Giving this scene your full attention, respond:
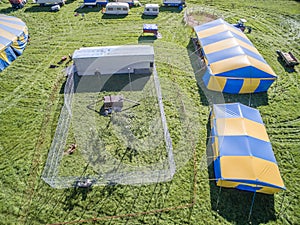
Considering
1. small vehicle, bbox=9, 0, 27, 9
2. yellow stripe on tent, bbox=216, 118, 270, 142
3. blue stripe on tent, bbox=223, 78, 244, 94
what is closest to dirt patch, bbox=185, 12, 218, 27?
blue stripe on tent, bbox=223, 78, 244, 94

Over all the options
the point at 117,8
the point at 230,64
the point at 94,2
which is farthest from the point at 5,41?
the point at 230,64

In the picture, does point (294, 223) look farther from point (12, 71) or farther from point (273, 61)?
point (12, 71)

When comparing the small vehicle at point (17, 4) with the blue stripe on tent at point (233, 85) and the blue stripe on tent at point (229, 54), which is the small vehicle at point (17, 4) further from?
the blue stripe on tent at point (233, 85)

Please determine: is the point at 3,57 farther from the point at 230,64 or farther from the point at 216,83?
the point at 230,64


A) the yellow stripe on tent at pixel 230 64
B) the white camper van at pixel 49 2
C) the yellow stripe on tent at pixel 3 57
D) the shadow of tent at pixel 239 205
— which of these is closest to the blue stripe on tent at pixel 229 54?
the yellow stripe on tent at pixel 230 64

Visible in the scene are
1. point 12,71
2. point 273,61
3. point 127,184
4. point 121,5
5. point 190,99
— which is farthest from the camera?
point 121,5

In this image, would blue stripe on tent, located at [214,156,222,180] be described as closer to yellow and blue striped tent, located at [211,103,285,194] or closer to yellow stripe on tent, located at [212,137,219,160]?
yellow and blue striped tent, located at [211,103,285,194]

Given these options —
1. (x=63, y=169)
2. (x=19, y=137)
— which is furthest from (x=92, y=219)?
(x=19, y=137)

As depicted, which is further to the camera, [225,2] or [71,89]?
[225,2]
